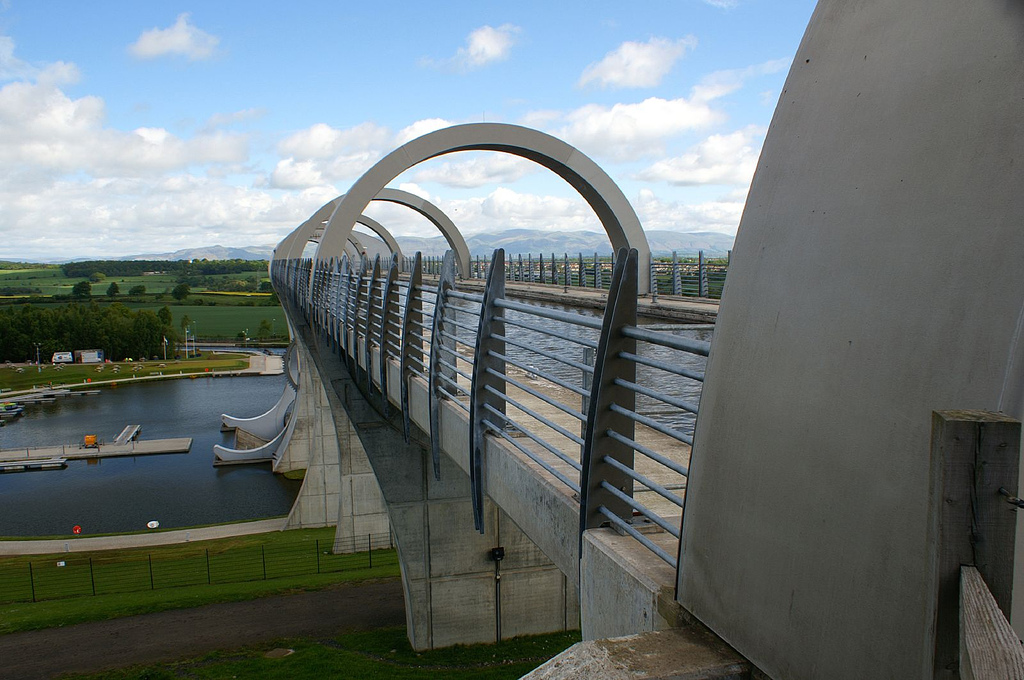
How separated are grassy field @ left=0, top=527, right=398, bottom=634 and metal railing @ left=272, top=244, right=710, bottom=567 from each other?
39.1 ft

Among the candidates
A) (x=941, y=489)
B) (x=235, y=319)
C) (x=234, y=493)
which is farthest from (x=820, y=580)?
(x=235, y=319)

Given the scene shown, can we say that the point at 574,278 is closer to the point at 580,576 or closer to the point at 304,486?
the point at 304,486

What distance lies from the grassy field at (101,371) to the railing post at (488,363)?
81.5 m

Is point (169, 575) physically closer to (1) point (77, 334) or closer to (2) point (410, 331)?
(2) point (410, 331)

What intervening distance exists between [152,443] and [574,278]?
3423cm

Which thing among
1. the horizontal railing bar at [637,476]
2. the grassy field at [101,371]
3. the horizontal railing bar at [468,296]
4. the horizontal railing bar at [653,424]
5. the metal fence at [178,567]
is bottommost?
the grassy field at [101,371]

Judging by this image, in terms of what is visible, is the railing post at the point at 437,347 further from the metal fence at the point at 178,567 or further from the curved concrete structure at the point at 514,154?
the metal fence at the point at 178,567

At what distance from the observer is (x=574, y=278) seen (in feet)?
77.5

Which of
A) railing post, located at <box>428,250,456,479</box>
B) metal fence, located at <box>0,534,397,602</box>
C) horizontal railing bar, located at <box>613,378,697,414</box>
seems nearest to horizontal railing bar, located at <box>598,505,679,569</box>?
horizontal railing bar, located at <box>613,378,697,414</box>

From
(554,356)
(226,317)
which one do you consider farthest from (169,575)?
(226,317)

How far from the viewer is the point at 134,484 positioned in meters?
38.3

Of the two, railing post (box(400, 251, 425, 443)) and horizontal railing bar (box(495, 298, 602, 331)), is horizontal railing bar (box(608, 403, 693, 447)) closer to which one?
horizontal railing bar (box(495, 298, 602, 331))

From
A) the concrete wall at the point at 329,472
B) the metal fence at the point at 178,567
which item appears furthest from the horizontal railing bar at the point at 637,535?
the concrete wall at the point at 329,472

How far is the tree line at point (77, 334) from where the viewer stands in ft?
300
